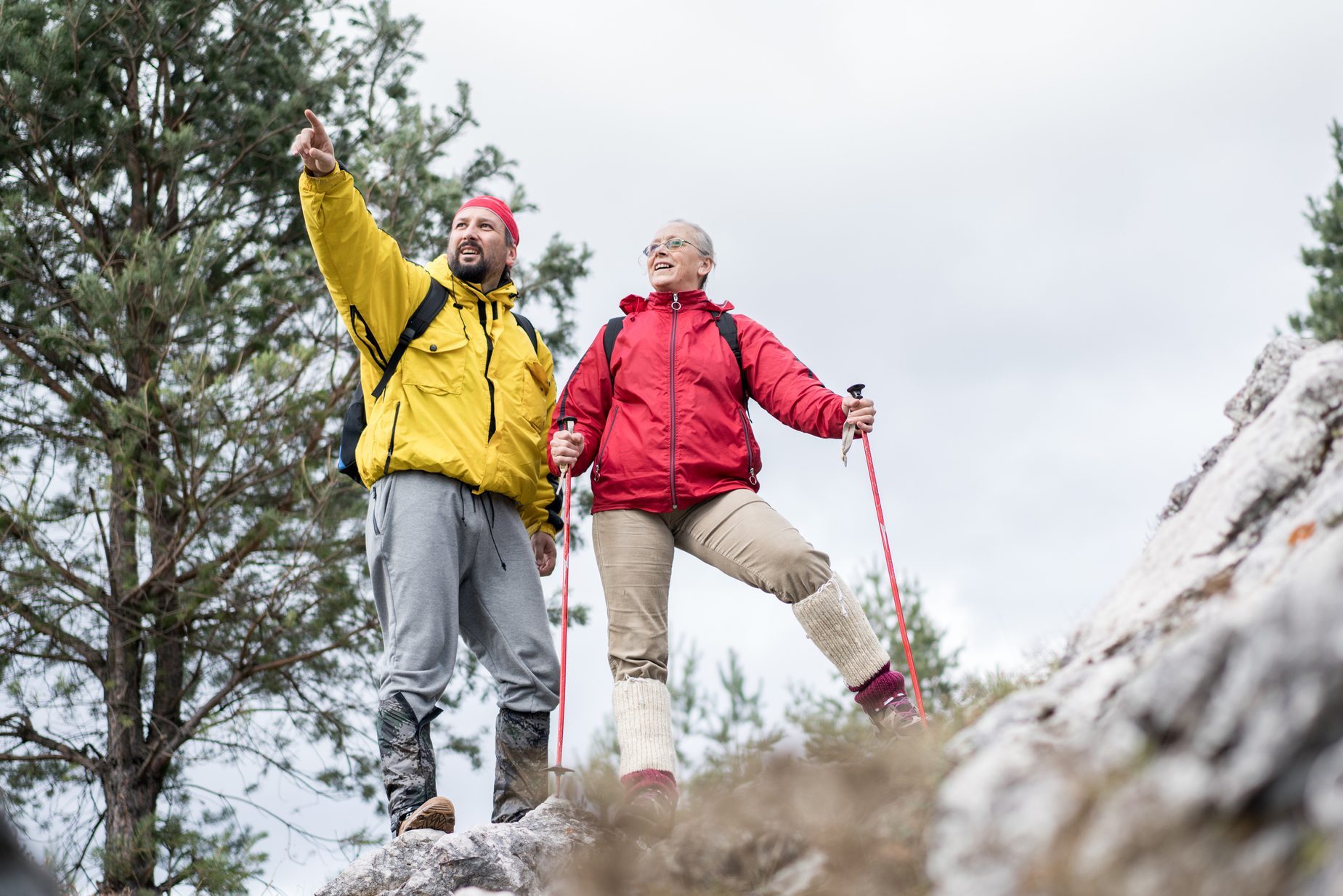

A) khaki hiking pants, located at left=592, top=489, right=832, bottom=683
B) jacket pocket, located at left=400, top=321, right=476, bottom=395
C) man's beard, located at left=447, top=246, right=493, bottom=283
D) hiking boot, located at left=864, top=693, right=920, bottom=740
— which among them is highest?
man's beard, located at left=447, top=246, right=493, bottom=283

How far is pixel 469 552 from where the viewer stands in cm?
439

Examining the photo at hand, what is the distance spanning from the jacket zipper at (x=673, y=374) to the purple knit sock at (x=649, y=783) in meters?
0.96

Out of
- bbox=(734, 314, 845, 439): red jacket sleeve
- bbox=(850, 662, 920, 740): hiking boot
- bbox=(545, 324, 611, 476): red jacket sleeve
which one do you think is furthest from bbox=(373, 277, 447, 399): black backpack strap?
bbox=(850, 662, 920, 740): hiking boot

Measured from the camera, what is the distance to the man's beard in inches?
187

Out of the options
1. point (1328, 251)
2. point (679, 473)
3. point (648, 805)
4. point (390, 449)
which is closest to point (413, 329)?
point (390, 449)

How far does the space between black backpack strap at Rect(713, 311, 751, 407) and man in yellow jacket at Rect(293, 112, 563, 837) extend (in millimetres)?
827

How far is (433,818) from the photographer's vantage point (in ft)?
13.0

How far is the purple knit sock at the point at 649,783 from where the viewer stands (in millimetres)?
3621

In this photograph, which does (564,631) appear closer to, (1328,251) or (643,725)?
(643,725)

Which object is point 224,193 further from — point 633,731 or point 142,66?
point 633,731

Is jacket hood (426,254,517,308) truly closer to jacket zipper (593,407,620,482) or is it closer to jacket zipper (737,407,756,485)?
jacket zipper (593,407,620,482)

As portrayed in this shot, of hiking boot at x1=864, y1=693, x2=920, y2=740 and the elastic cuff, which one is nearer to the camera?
hiking boot at x1=864, y1=693, x2=920, y2=740

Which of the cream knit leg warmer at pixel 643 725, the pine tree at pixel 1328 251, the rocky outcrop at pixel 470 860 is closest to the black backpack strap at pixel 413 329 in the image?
the cream knit leg warmer at pixel 643 725

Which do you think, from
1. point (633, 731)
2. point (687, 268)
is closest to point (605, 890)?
point (633, 731)
